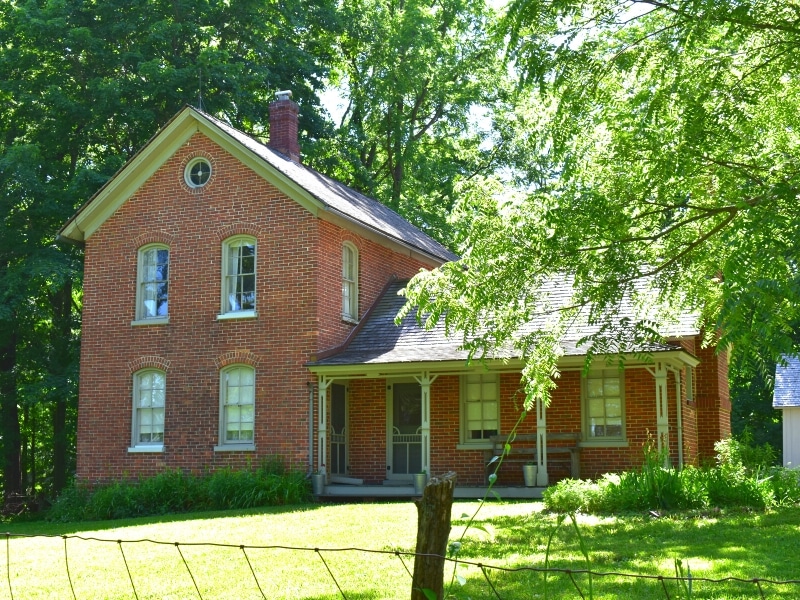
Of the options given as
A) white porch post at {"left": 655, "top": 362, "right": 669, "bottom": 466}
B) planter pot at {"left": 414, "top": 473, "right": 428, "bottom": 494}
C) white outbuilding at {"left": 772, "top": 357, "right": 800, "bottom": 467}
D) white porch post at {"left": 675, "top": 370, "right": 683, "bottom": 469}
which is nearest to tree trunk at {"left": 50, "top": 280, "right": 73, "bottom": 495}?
planter pot at {"left": 414, "top": 473, "right": 428, "bottom": 494}

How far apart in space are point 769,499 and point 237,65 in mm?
18798

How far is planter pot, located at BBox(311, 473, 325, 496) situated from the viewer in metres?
19.8

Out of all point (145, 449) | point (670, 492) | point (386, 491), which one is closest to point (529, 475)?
point (386, 491)

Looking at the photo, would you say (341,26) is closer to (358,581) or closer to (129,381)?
(129,381)

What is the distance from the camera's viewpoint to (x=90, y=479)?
22391 mm

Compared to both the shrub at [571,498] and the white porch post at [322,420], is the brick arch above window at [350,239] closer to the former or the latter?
the white porch post at [322,420]

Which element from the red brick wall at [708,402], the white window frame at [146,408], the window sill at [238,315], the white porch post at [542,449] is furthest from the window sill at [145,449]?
the red brick wall at [708,402]

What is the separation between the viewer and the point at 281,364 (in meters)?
20.9

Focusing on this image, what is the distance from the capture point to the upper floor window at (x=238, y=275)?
21547 millimetres

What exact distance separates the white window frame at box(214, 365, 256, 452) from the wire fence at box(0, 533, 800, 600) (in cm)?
892

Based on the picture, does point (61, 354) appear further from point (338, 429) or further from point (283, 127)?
point (338, 429)

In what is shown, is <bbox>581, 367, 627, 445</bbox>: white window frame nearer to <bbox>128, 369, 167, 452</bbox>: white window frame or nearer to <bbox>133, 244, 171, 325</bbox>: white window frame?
<bbox>128, 369, 167, 452</bbox>: white window frame

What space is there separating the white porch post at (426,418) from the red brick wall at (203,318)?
2.38m

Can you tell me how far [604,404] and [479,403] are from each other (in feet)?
8.27
